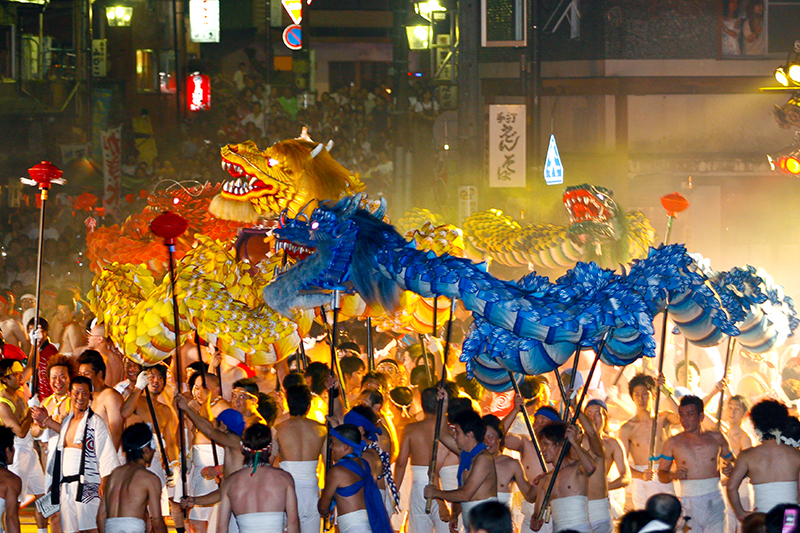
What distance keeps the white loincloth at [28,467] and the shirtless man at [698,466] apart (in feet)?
11.5

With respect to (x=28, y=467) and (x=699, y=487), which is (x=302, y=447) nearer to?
(x=28, y=467)

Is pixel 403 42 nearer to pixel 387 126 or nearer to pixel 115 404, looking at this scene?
pixel 387 126

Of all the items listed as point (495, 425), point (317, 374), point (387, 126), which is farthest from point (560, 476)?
point (387, 126)

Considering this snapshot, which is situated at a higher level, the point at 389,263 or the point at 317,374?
the point at 389,263

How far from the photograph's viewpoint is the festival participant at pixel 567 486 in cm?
443

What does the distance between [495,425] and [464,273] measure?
89 cm

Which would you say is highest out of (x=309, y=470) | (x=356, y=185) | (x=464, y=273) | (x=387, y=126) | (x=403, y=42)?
(x=403, y=42)

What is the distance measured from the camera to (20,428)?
5480 millimetres

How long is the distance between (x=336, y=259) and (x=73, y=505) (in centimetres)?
190

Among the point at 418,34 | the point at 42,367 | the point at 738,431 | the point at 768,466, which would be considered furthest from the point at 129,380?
the point at 418,34

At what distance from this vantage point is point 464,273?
4.14 metres

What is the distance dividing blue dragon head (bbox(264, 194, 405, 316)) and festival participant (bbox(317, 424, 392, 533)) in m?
0.65

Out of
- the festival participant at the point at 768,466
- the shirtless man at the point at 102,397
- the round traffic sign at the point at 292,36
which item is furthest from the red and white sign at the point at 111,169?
the festival participant at the point at 768,466

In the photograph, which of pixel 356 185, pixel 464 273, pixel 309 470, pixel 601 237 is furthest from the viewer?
pixel 601 237
